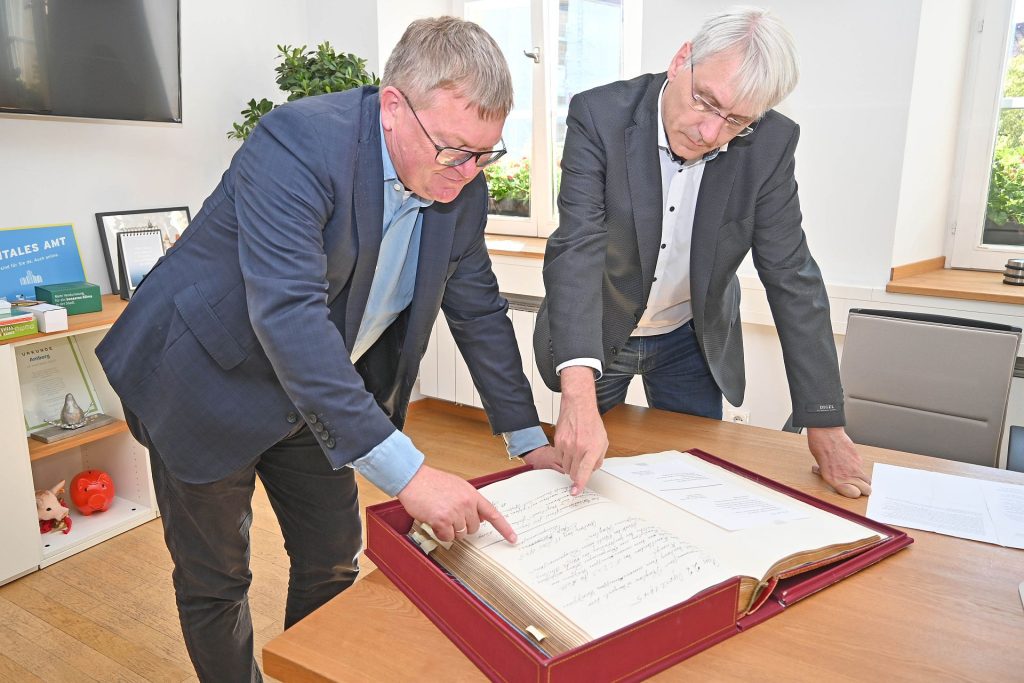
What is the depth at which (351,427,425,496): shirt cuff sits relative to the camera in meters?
1.00

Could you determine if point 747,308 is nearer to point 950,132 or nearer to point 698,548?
point 950,132

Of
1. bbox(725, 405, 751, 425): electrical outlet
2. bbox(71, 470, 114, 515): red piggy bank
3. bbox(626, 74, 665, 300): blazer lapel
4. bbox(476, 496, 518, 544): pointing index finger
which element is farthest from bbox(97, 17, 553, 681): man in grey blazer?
bbox(725, 405, 751, 425): electrical outlet

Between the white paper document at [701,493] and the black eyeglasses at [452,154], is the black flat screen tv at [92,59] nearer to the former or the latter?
the black eyeglasses at [452,154]

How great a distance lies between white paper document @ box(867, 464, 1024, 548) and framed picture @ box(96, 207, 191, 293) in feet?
8.43

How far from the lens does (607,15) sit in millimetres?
3391

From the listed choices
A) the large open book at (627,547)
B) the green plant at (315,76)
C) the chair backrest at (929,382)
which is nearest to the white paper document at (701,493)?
the large open book at (627,547)

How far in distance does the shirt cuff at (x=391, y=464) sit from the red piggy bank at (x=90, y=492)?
7.05ft

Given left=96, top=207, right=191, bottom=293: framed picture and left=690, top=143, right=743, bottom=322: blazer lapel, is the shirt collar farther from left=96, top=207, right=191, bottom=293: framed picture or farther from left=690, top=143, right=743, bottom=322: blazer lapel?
left=96, top=207, right=191, bottom=293: framed picture

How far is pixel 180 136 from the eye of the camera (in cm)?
306

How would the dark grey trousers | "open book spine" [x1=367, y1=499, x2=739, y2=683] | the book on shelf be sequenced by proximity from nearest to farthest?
1. "open book spine" [x1=367, y1=499, x2=739, y2=683]
2. the dark grey trousers
3. the book on shelf

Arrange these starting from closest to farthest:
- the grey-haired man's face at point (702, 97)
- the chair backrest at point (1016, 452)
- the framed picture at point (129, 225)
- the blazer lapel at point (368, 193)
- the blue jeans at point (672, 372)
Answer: the blazer lapel at point (368, 193) < the grey-haired man's face at point (702, 97) < the chair backrest at point (1016, 452) < the blue jeans at point (672, 372) < the framed picture at point (129, 225)

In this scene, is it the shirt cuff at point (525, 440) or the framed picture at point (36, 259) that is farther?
the framed picture at point (36, 259)

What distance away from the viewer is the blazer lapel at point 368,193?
45.4 inches

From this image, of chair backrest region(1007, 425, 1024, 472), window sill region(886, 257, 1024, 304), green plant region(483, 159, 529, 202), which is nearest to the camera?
chair backrest region(1007, 425, 1024, 472)
